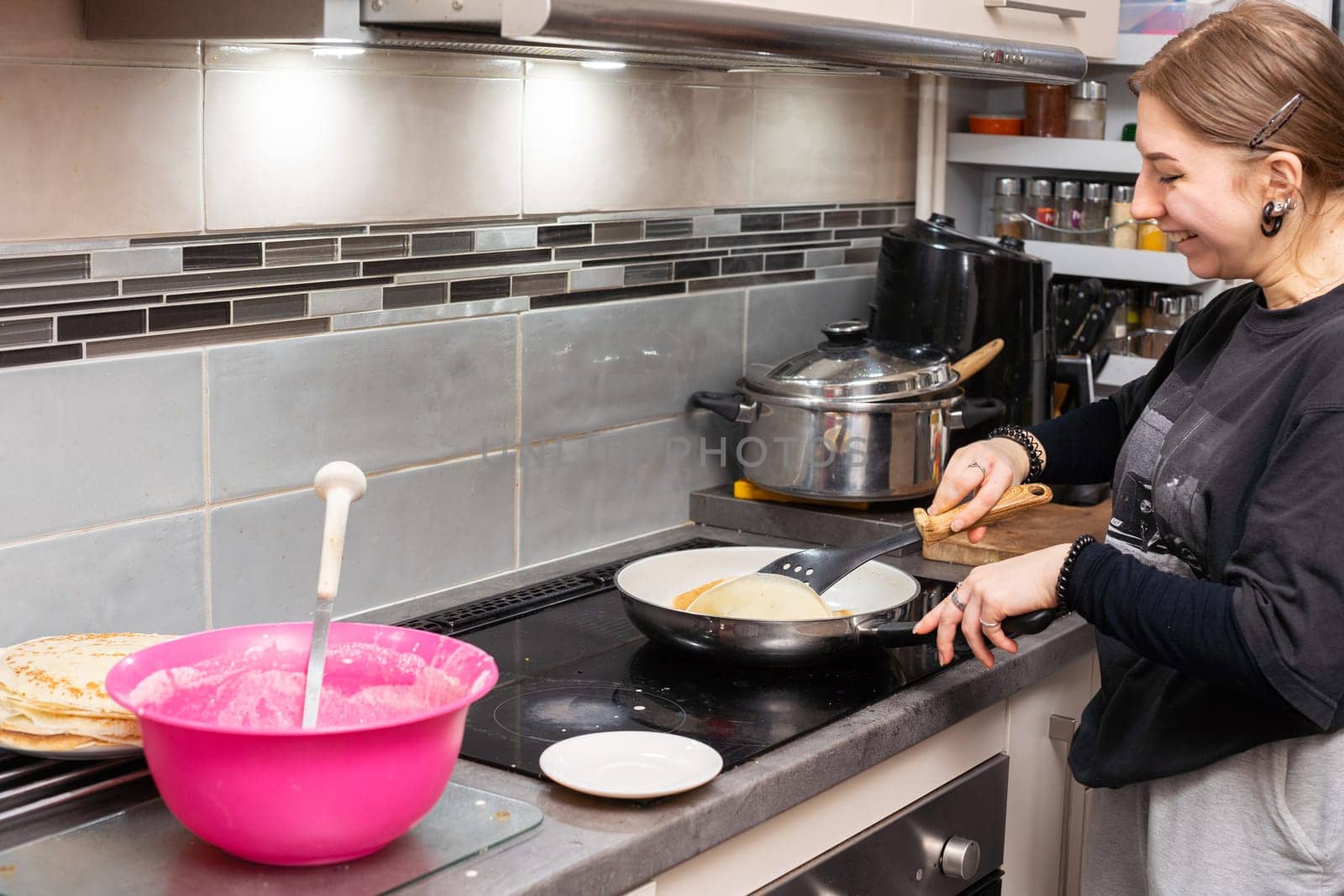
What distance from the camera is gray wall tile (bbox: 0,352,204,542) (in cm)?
127

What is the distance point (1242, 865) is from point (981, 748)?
12.1 inches

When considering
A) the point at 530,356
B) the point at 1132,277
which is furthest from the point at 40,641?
the point at 1132,277

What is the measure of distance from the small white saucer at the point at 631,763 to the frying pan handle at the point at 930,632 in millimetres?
246

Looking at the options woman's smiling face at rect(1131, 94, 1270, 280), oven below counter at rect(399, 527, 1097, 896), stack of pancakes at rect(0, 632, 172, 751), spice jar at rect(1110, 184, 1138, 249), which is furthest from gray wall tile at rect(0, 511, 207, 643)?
spice jar at rect(1110, 184, 1138, 249)

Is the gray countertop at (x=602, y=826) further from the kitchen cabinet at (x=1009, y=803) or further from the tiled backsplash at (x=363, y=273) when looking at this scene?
the tiled backsplash at (x=363, y=273)

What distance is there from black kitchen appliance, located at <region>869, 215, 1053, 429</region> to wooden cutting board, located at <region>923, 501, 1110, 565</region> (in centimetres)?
20

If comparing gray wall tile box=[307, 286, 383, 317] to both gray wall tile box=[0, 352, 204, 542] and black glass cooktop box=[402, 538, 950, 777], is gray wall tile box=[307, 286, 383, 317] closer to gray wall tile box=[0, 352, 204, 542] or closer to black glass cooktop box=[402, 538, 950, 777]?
gray wall tile box=[0, 352, 204, 542]

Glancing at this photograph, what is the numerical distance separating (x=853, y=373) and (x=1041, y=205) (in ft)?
2.11

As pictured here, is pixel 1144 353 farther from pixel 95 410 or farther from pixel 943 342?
pixel 95 410

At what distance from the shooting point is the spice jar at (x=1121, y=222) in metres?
2.25

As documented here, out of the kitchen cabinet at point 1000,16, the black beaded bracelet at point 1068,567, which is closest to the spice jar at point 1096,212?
the kitchen cabinet at point 1000,16

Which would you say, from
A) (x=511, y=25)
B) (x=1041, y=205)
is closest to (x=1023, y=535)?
(x=1041, y=205)

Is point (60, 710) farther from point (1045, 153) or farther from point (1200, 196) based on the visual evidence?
point (1045, 153)

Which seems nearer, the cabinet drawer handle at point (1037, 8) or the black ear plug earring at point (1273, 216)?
the black ear plug earring at point (1273, 216)
